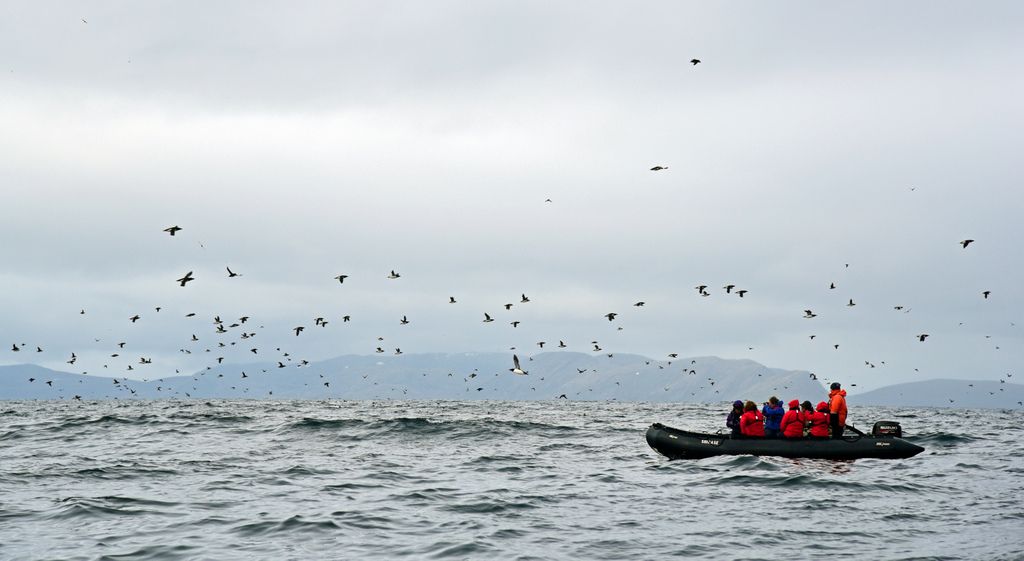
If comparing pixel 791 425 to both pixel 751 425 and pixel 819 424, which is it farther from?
pixel 751 425

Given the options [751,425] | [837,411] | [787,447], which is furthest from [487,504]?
[837,411]

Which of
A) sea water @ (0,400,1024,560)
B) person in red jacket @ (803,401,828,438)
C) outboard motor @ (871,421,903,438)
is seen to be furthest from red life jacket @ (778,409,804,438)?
outboard motor @ (871,421,903,438)

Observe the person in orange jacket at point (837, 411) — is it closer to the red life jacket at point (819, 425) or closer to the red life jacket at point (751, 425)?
the red life jacket at point (819, 425)

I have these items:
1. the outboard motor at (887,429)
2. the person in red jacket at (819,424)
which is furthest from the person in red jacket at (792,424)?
the outboard motor at (887,429)

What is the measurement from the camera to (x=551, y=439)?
4256 cm

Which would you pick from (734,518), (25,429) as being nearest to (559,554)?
(734,518)

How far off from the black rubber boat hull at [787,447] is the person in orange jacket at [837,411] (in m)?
0.75

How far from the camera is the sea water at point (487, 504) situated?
16391mm

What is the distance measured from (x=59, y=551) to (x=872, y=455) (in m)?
25.0

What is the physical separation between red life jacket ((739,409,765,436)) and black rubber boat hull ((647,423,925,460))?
1.25 ft

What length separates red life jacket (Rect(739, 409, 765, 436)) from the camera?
30.8 metres

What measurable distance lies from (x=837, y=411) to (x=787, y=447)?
274 cm

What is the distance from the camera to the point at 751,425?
30.8 m

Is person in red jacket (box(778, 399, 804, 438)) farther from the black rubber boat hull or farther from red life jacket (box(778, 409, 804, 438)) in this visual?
the black rubber boat hull
